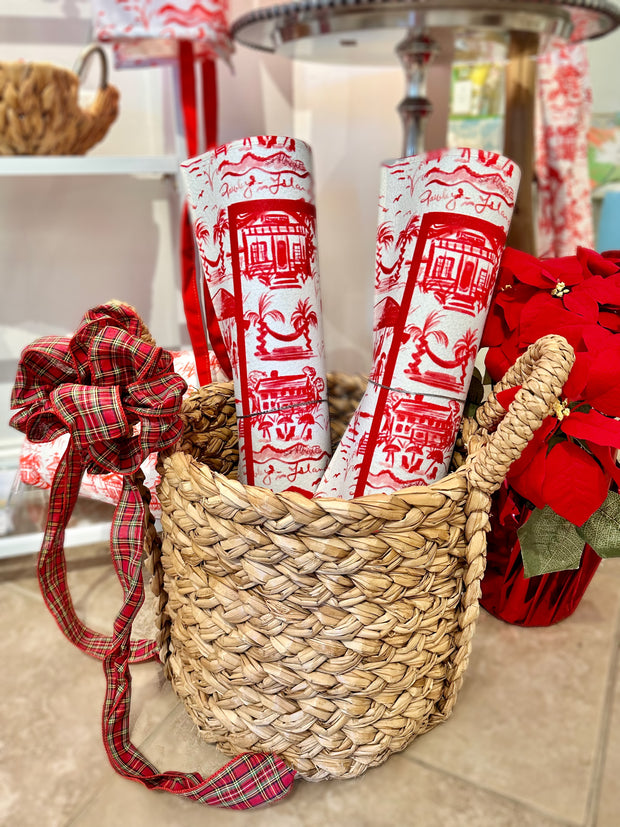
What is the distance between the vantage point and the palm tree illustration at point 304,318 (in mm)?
457

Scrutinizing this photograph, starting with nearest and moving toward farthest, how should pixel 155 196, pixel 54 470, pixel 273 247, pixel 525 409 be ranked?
pixel 525 409
pixel 273 247
pixel 54 470
pixel 155 196

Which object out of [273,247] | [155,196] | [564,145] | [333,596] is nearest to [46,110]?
[155,196]

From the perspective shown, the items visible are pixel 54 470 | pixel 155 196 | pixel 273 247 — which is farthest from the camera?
pixel 155 196

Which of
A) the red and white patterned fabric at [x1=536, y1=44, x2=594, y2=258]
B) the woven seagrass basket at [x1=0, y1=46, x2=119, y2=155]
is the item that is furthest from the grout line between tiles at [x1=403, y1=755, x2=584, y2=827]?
the red and white patterned fabric at [x1=536, y1=44, x2=594, y2=258]

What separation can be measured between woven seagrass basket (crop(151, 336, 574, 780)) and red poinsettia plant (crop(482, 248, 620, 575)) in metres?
0.05

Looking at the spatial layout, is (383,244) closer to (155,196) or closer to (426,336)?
(426,336)

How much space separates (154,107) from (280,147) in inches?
26.5

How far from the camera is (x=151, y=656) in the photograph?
1.76ft

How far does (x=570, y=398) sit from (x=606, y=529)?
11 centimetres

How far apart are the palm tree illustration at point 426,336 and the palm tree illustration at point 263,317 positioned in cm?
10

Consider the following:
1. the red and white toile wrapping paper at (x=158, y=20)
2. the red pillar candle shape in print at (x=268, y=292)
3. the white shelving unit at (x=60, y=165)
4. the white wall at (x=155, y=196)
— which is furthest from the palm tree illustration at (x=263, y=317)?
the white wall at (x=155, y=196)

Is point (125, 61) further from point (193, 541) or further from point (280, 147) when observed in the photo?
point (193, 541)

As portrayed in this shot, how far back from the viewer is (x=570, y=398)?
1.35 feet

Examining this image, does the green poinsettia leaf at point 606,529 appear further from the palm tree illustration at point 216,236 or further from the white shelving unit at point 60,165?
the white shelving unit at point 60,165
